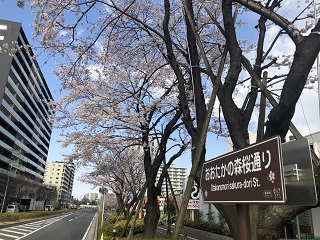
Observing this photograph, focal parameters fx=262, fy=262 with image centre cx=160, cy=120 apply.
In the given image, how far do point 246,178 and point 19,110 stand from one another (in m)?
66.5

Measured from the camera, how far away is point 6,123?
53.7m

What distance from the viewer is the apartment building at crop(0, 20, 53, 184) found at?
166 ft

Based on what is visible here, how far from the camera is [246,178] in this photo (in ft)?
7.18

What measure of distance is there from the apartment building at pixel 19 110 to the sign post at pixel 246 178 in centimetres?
4172

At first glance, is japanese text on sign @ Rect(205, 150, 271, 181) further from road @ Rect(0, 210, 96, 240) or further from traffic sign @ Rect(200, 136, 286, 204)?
road @ Rect(0, 210, 96, 240)

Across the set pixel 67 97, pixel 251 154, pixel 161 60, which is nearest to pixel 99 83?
pixel 67 97

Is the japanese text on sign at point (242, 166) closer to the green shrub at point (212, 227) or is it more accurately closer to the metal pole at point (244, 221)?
the metal pole at point (244, 221)

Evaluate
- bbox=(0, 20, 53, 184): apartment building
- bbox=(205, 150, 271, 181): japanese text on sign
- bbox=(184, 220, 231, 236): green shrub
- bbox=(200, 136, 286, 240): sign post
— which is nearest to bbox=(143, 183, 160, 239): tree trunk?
bbox=(184, 220, 231, 236): green shrub

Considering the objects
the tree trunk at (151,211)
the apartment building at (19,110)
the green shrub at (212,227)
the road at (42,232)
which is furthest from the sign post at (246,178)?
the apartment building at (19,110)

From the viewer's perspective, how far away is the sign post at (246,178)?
187cm

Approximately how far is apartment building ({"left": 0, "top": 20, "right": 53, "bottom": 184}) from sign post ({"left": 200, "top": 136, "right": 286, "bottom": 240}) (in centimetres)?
4172

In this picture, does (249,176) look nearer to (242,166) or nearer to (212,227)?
(242,166)

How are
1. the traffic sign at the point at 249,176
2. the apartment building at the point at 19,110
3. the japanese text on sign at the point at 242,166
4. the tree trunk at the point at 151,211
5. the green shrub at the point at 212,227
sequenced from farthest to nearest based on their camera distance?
the apartment building at the point at 19,110 < the green shrub at the point at 212,227 < the tree trunk at the point at 151,211 < the japanese text on sign at the point at 242,166 < the traffic sign at the point at 249,176

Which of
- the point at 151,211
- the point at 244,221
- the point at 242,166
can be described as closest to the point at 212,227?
the point at 151,211
